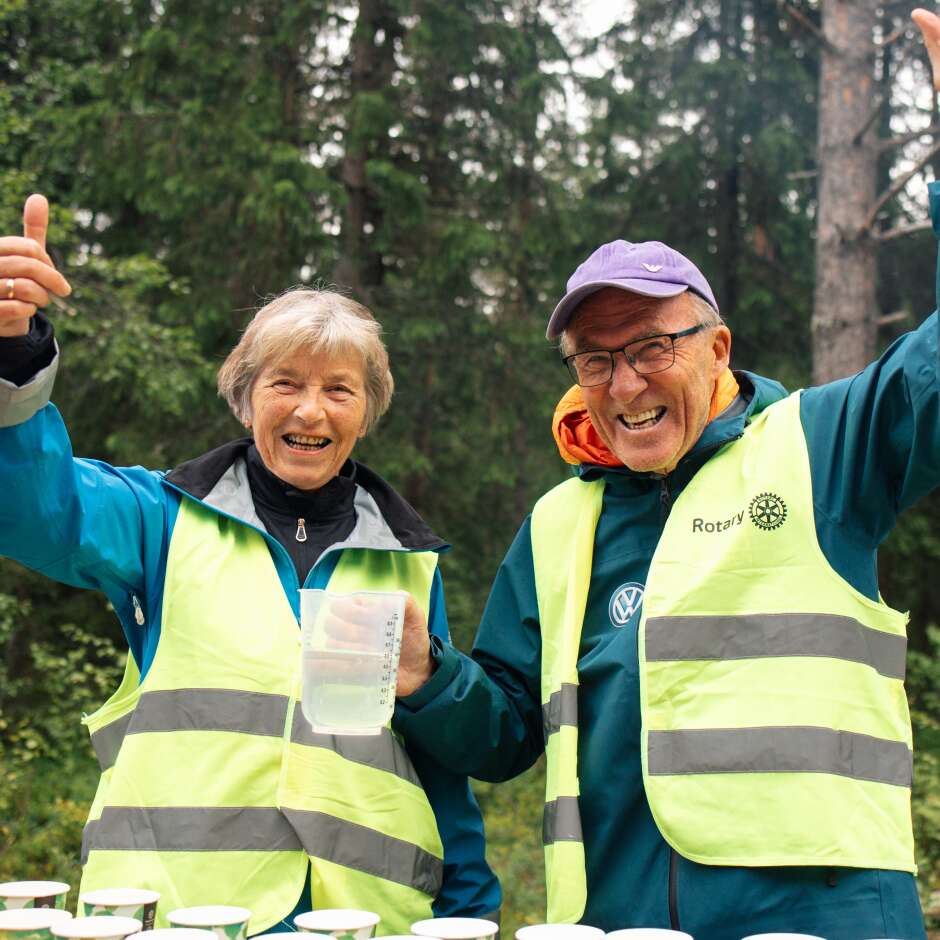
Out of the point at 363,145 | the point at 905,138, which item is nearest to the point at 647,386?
the point at 905,138

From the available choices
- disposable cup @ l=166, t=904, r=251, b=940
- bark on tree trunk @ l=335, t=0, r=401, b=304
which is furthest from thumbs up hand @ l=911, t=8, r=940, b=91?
bark on tree trunk @ l=335, t=0, r=401, b=304

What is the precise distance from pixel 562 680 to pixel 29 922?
4.24ft

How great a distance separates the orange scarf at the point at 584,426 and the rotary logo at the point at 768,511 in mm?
326

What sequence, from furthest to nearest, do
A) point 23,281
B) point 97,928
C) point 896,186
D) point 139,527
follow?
point 896,186 → point 139,527 → point 23,281 → point 97,928

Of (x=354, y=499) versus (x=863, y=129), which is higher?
(x=863, y=129)

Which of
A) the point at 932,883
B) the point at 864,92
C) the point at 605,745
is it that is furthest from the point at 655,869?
the point at 864,92

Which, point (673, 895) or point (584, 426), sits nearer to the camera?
point (673, 895)

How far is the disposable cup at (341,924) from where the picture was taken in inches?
85.3

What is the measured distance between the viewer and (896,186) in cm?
811

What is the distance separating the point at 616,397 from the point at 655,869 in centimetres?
110

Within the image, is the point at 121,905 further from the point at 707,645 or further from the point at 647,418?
the point at 647,418

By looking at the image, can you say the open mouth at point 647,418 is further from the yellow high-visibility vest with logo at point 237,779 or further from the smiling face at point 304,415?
the yellow high-visibility vest with logo at point 237,779

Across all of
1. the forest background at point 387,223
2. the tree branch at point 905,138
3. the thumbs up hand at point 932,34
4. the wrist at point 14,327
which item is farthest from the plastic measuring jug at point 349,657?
the forest background at point 387,223

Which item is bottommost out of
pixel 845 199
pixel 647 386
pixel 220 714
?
pixel 220 714
